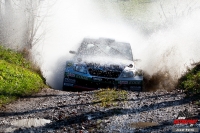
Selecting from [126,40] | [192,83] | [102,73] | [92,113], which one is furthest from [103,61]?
[126,40]

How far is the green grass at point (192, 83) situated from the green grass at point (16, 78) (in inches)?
177

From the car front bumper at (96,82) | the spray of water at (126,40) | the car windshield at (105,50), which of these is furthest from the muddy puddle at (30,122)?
the spray of water at (126,40)

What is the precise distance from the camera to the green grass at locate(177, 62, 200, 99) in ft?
32.0

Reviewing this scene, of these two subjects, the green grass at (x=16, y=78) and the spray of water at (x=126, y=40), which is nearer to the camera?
the green grass at (x=16, y=78)

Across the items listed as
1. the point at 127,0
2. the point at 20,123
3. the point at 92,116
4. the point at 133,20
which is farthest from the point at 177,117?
the point at 127,0

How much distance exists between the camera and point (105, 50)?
12.9 metres

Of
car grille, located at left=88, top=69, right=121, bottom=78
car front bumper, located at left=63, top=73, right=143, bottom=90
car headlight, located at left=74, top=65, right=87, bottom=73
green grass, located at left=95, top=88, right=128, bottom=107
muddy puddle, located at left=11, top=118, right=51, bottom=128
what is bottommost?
muddy puddle, located at left=11, top=118, right=51, bottom=128

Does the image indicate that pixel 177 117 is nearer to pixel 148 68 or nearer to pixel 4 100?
pixel 4 100

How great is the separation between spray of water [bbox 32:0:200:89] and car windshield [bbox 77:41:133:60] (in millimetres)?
1086

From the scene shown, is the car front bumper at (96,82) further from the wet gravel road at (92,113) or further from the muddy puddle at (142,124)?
the muddy puddle at (142,124)

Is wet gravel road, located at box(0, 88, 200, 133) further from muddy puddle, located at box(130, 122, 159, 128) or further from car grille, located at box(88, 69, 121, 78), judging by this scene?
car grille, located at box(88, 69, 121, 78)

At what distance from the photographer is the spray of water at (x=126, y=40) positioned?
13891 mm

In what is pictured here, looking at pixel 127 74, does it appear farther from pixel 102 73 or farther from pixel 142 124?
pixel 142 124

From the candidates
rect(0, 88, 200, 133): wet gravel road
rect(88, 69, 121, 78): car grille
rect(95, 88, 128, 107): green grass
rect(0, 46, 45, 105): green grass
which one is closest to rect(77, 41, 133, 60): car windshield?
rect(88, 69, 121, 78): car grille
